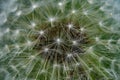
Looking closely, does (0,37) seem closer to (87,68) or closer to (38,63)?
(38,63)

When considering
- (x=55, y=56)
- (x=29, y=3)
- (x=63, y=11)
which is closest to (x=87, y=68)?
(x=55, y=56)

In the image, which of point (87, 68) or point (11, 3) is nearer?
point (87, 68)

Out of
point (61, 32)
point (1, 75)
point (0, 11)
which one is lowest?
point (1, 75)

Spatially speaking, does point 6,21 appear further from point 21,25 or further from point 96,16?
point 96,16

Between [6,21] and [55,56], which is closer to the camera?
[55,56]

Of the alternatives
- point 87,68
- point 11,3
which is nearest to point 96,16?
point 87,68

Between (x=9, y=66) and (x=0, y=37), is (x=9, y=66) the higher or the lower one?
→ the lower one
